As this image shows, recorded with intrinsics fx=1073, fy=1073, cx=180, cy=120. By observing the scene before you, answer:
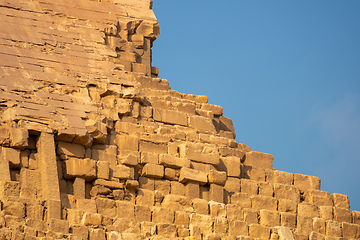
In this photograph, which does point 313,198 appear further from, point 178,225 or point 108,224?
point 108,224

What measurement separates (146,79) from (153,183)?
352 centimetres

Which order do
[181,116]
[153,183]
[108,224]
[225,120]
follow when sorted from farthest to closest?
[225,120] < [181,116] < [153,183] < [108,224]

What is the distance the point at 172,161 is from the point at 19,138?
382cm

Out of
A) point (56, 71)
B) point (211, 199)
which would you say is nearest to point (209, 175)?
point (211, 199)

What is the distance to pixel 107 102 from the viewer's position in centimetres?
2503

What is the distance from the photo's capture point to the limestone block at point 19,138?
73.4 feet

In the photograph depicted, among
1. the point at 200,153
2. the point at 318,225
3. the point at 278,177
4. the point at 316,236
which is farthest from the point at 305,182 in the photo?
the point at 200,153

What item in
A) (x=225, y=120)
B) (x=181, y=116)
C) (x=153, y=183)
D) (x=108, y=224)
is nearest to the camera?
(x=108, y=224)

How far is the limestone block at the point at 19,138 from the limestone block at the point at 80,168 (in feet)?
3.44

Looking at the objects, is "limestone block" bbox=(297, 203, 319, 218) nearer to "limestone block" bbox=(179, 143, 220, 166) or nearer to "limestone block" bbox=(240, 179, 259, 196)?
"limestone block" bbox=(240, 179, 259, 196)

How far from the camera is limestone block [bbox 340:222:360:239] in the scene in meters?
26.2

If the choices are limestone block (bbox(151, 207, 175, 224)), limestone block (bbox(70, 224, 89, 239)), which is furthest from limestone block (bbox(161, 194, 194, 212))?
limestone block (bbox(70, 224, 89, 239))

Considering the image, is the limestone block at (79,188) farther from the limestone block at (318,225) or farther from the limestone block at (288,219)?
the limestone block at (318,225)

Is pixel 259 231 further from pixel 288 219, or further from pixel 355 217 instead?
pixel 355 217
